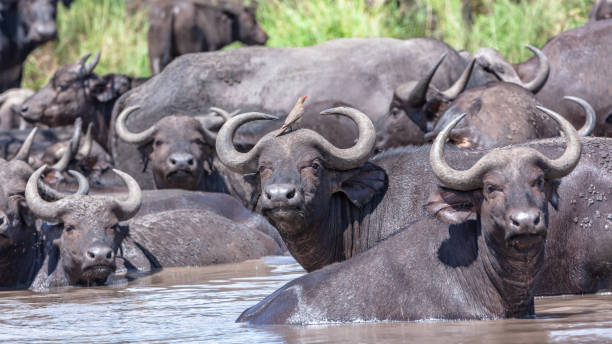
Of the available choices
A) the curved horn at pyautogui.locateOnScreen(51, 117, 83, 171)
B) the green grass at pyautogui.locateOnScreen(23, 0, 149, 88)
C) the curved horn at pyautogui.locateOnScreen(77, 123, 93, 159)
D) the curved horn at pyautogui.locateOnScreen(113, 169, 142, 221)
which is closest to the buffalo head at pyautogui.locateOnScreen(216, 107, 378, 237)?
the curved horn at pyautogui.locateOnScreen(113, 169, 142, 221)

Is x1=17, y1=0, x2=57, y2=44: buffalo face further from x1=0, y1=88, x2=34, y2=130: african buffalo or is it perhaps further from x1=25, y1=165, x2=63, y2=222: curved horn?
x1=25, y1=165, x2=63, y2=222: curved horn

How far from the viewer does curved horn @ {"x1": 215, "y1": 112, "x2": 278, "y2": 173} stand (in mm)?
7805

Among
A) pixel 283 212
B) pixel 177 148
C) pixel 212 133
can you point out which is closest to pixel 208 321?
pixel 283 212

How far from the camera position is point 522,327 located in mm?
6008

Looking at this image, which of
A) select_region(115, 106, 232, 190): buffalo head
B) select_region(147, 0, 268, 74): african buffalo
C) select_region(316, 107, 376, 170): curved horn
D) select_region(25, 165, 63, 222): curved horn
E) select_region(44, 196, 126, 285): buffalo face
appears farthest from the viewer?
select_region(147, 0, 268, 74): african buffalo

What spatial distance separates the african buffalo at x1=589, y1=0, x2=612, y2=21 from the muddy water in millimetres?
6625

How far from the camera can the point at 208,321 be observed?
6898 mm

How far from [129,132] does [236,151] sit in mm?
6071

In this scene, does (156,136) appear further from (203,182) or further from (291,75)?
(291,75)

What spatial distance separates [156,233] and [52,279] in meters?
1.72

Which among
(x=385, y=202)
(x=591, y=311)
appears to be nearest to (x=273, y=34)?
(x=385, y=202)

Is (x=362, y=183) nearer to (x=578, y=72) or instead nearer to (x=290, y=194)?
(x=290, y=194)

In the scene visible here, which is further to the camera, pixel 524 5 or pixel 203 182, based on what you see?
pixel 524 5

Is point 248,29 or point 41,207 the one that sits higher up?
point 41,207
